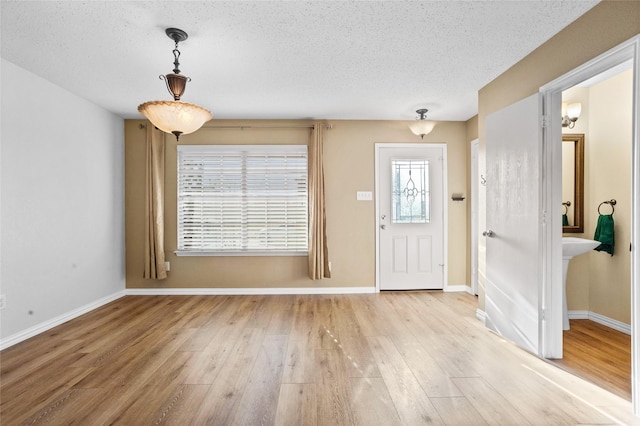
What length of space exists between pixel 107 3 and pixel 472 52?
2.76 metres

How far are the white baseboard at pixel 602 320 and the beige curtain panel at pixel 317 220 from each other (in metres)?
2.83

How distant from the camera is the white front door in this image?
4.47m

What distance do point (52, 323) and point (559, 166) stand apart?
4969 mm

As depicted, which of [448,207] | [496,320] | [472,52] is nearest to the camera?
[472,52]

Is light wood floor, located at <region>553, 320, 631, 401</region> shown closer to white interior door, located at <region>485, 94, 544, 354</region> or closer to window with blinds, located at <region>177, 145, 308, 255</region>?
white interior door, located at <region>485, 94, 544, 354</region>

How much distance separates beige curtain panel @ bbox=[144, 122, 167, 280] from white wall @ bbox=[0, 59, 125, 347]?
44 centimetres

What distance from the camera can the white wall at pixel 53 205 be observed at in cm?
276

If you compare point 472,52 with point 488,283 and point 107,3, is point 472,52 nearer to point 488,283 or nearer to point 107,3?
point 488,283

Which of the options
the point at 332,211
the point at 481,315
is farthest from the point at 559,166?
the point at 332,211

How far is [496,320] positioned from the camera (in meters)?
2.95

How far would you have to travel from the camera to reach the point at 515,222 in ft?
8.76

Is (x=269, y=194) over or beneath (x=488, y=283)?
over

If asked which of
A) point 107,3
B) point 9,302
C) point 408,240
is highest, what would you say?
point 107,3

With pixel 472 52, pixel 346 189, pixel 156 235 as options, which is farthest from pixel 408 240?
pixel 156 235
